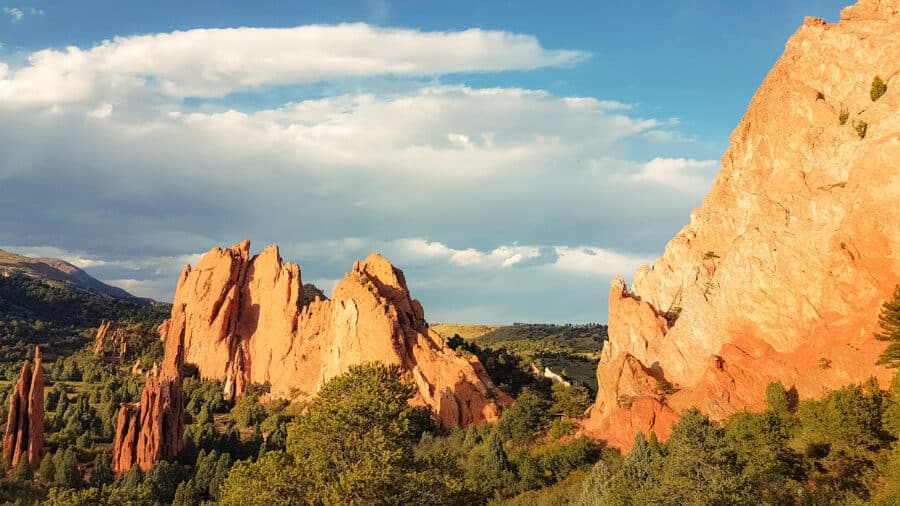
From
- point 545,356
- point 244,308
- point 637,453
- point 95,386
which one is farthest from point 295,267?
point 637,453

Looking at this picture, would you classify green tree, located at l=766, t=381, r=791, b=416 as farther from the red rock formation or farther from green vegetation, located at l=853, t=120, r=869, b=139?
the red rock formation

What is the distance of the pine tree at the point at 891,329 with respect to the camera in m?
46.5

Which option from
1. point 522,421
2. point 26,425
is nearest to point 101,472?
point 26,425

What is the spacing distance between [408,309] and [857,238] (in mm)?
72463

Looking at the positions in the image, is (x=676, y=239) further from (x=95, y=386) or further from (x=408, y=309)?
(x=95, y=386)

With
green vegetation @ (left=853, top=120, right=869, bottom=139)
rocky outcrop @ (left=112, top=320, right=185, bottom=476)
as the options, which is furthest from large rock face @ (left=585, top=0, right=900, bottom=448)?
rocky outcrop @ (left=112, top=320, right=185, bottom=476)

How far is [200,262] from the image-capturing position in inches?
5492

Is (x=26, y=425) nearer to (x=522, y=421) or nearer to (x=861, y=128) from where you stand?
(x=522, y=421)

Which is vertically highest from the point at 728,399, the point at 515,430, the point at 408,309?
the point at 408,309

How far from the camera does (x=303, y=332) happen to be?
120562mm

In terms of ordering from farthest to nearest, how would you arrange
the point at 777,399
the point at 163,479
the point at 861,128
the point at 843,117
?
the point at 163,479 < the point at 843,117 < the point at 861,128 < the point at 777,399

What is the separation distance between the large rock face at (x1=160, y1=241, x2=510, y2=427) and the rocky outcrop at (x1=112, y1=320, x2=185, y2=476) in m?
28.4

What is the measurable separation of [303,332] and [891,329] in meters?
91.9

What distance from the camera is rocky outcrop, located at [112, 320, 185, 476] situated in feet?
251
